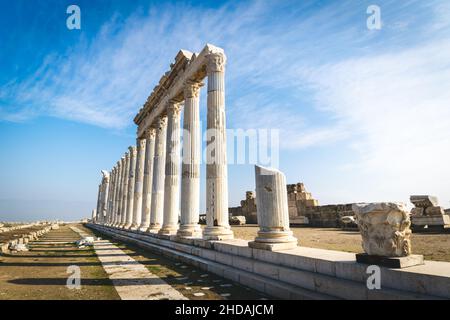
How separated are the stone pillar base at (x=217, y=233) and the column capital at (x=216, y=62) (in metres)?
7.42

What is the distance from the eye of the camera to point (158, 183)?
68.0 ft

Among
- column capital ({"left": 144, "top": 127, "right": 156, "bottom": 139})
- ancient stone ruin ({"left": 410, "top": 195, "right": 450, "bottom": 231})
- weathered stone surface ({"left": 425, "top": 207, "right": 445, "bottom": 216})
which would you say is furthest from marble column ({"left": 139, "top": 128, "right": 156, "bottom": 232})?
A: weathered stone surface ({"left": 425, "top": 207, "right": 445, "bottom": 216})

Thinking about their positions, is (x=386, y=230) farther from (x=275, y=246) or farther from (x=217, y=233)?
(x=217, y=233)

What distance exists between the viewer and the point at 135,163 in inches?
1170

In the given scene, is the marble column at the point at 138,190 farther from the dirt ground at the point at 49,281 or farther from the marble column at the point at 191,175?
the dirt ground at the point at 49,281

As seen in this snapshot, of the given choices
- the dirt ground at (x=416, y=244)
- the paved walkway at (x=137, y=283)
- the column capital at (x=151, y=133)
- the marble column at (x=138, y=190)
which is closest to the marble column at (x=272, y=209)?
the dirt ground at (x=416, y=244)

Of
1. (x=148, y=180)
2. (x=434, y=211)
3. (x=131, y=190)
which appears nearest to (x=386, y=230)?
(x=434, y=211)

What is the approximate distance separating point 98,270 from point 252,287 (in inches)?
223

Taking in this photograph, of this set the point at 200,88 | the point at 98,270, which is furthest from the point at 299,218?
the point at 98,270

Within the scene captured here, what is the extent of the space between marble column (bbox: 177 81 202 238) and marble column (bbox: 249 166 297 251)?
20.9ft

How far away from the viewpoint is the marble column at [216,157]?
39.0 feet

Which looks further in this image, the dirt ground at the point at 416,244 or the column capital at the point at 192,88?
the column capital at the point at 192,88

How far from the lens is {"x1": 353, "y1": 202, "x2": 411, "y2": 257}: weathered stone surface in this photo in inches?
194
